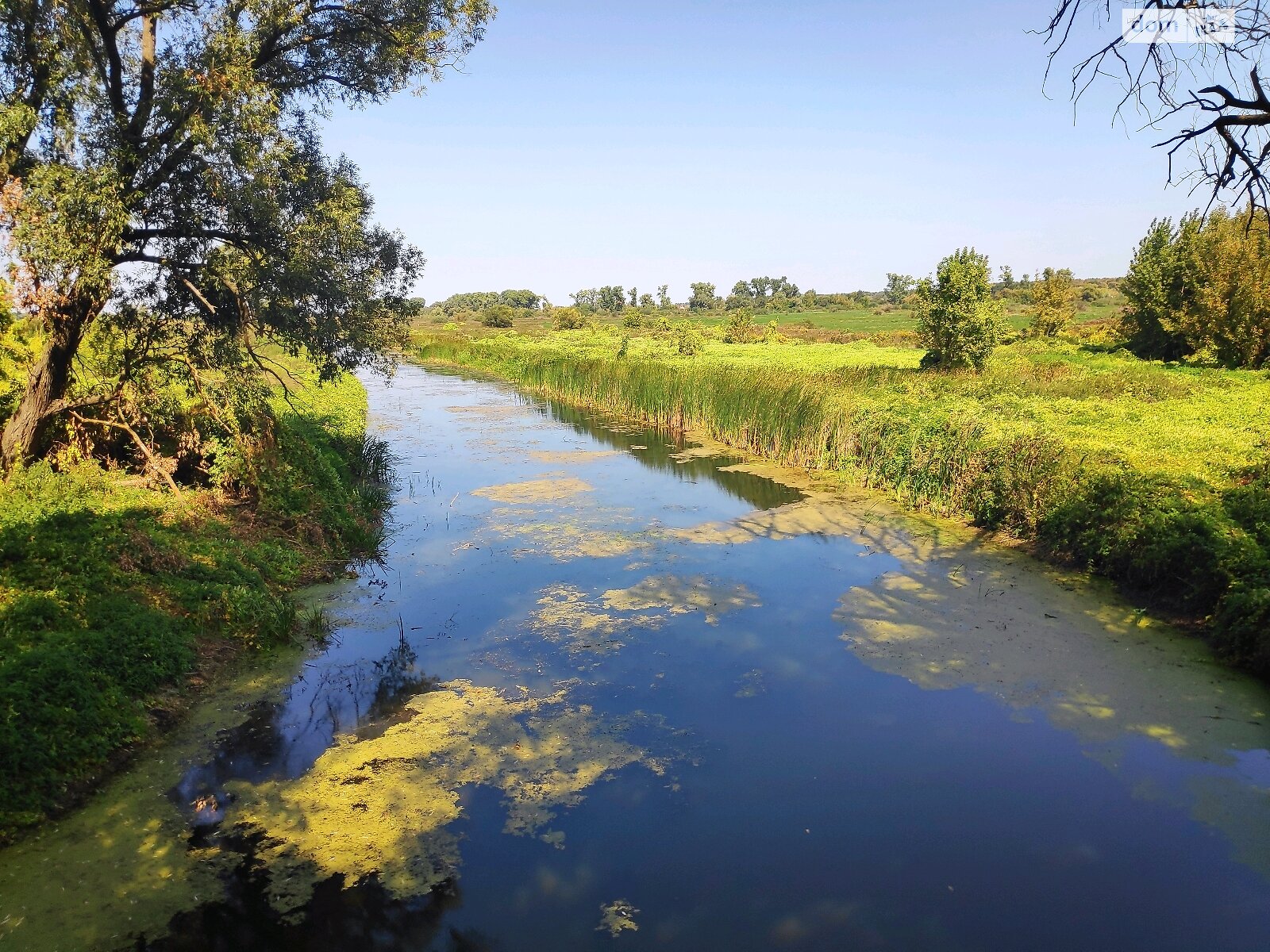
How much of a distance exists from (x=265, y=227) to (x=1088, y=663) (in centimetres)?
841

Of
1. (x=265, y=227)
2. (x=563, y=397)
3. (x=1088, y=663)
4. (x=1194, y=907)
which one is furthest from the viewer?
(x=563, y=397)

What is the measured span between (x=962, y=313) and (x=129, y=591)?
17202 millimetres

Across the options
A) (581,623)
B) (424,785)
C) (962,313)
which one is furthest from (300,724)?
(962,313)

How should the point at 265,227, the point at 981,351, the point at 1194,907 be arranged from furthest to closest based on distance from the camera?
the point at 981,351 → the point at 265,227 → the point at 1194,907

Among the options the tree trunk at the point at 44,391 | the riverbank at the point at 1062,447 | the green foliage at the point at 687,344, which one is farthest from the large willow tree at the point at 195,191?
the green foliage at the point at 687,344

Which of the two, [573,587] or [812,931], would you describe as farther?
[573,587]

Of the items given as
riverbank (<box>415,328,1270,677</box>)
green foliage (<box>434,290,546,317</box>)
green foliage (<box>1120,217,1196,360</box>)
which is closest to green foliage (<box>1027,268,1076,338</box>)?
green foliage (<box>1120,217,1196,360</box>)

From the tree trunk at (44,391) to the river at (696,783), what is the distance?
3.12m

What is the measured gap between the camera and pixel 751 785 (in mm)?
4895

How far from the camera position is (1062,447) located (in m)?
9.33

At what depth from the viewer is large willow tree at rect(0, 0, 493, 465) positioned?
6.28 m

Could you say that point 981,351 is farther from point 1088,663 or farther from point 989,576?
point 1088,663

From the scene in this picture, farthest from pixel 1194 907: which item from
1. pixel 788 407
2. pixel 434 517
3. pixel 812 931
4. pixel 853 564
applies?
pixel 788 407

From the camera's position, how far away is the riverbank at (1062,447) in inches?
269
